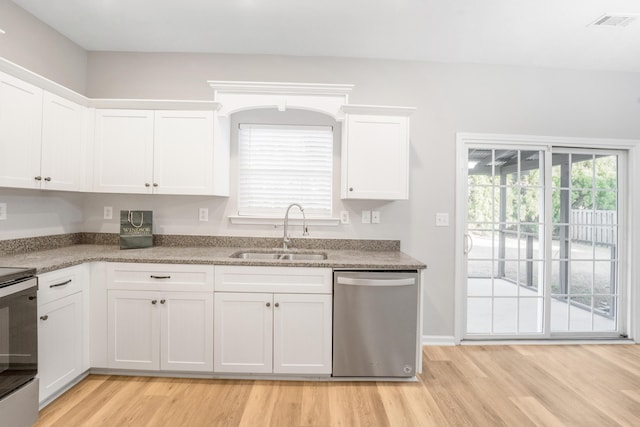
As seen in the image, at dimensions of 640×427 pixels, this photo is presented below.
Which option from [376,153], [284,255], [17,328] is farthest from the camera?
[284,255]

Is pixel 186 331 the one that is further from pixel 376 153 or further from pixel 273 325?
pixel 376 153

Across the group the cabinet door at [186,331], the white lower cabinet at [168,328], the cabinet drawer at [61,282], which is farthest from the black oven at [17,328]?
the cabinet door at [186,331]

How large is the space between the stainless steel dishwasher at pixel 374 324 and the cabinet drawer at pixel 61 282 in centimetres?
175

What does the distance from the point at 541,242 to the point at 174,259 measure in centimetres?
328

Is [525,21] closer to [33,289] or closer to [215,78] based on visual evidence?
[215,78]

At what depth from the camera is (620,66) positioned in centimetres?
304

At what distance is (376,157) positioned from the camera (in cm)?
266

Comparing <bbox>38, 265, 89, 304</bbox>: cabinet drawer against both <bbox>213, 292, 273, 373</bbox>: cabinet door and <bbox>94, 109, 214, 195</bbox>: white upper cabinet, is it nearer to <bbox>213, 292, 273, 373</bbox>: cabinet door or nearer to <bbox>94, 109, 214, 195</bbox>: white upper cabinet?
<bbox>94, 109, 214, 195</bbox>: white upper cabinet

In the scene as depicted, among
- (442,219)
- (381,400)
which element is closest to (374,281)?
(381,400)

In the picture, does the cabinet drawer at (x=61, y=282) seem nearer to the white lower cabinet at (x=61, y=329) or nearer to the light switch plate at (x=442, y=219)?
the white lower cabinet at (x=61, y=329)

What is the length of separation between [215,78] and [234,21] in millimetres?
633

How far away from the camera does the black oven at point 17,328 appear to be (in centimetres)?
157

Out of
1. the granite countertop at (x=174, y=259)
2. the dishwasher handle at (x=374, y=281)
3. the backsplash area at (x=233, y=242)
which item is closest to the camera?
the granite countertop at (x=174, y=259)

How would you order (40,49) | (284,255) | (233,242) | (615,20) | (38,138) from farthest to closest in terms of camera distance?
1. (233,242)
2. (284,255)
3. (40,49)
4. (615,20)
5. (38,138)
